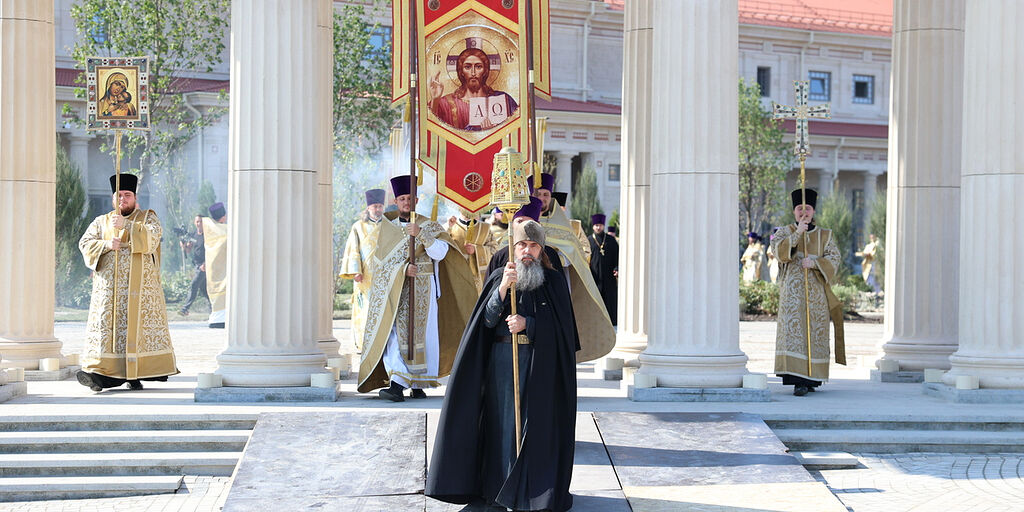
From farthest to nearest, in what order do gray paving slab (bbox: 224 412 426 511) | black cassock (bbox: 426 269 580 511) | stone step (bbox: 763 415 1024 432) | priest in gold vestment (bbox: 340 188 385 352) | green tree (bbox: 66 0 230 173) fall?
green tree (bbox: 66 0 230 173) < priest in gold vestment (bbox: 340 188 385 352) < stone step (bbox: 763 415 1024 432) < gray paving slab (bbox: 224 412 426 511) < black cassock (bbox: 426 269 580 511)

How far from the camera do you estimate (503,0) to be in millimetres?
11969

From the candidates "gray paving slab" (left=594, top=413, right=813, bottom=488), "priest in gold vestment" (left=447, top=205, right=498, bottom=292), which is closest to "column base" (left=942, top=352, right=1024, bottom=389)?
"gray paving slab" (left=594, top=413, right=813, bottom=488)

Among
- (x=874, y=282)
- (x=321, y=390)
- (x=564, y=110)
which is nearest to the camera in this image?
(x=321, y=390)

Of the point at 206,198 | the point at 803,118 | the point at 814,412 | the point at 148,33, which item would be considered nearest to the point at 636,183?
the point at 803,118

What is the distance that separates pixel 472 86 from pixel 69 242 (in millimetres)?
16540

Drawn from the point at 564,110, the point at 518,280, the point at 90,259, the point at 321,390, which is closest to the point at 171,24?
the point at 564,110

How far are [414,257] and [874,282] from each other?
87.0ft

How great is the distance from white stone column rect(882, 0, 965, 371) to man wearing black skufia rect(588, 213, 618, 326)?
7022mm

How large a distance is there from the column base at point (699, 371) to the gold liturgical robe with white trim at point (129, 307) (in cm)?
454

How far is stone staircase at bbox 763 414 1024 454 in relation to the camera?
33.0 ft

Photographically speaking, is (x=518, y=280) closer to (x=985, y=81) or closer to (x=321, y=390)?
(x=321, y=390)

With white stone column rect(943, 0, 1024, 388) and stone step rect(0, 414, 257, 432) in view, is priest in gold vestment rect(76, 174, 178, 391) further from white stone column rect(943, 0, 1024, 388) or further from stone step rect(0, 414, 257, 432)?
white stone column rect(943, 0, 1024, 388)

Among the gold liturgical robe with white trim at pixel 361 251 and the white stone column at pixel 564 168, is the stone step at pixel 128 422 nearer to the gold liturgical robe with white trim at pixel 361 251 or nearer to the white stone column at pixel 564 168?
the gold liturgical robe with white trim at pixel 361 251

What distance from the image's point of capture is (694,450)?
9406mm
